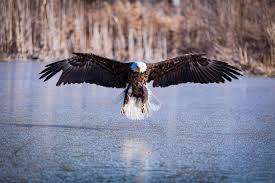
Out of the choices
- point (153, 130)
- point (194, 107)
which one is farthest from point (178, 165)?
point (194, 107)

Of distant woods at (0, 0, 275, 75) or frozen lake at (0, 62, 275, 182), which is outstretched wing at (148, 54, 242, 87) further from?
distant woods at (0, 0, 275, 75)

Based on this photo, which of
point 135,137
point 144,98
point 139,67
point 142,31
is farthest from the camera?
point 142,31

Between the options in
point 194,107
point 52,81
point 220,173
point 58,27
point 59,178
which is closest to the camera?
point 59,178

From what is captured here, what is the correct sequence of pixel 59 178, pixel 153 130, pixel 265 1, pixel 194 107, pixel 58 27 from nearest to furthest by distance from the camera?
1. pixel 59 178
2. pixel 153 130
3. pixel 194 107
4. pixel 265 1
5. pixel 58 27

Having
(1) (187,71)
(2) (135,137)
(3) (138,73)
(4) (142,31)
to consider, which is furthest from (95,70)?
(4) (142,31)

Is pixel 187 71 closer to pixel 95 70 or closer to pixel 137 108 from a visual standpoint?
pixel 137 108

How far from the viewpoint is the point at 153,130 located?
675cm

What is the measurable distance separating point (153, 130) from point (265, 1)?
8385 millimetres

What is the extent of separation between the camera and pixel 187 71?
779 centimetres

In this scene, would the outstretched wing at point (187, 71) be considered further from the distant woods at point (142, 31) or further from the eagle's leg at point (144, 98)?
the distant woods at point (142, 31)

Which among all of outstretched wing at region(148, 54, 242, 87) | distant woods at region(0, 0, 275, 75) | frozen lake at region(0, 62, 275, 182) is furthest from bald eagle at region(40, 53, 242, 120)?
distant woods at region(0, 0, 275, 75)

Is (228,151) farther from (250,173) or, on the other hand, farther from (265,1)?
(265,1)

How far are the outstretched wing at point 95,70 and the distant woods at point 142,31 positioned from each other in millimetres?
5768

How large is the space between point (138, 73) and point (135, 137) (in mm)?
1250
